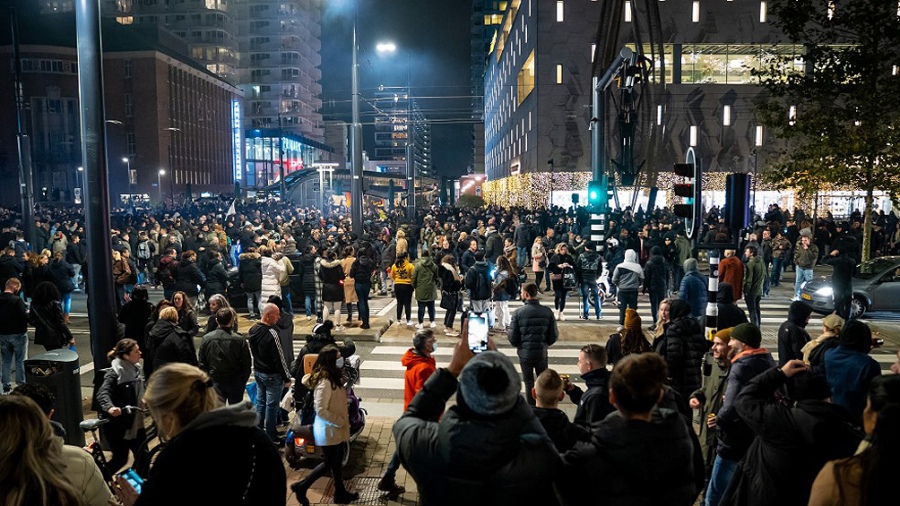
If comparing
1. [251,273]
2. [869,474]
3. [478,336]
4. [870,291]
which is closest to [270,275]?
[251,273]

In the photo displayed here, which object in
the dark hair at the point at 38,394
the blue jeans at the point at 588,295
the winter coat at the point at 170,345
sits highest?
the dark hair at the point at 38,394

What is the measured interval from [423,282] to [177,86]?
8989 cm

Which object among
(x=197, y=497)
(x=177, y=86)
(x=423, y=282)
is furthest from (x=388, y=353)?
(x=177, y=86)

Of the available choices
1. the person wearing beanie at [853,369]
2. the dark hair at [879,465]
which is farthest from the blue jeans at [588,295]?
the dark hair at [879,465]

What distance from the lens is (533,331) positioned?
824 cm

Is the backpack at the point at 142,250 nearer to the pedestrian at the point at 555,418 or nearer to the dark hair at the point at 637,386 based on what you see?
the pedestrian at the point at 555,418

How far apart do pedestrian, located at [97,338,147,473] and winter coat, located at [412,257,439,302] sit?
7702mm

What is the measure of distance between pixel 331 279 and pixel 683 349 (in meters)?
8.04

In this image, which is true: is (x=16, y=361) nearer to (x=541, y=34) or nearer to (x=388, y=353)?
(x=388, y=353)

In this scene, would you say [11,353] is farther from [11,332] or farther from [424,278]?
[424,278]

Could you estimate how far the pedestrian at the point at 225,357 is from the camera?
23.1ft

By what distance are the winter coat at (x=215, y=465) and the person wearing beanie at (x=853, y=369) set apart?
4427 mm

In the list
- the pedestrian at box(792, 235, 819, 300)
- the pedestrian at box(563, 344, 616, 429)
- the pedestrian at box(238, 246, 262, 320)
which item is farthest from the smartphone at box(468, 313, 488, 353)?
the pedestrian at box(792, 235, 819, 300)

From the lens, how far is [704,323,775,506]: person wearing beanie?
479 centimetres
